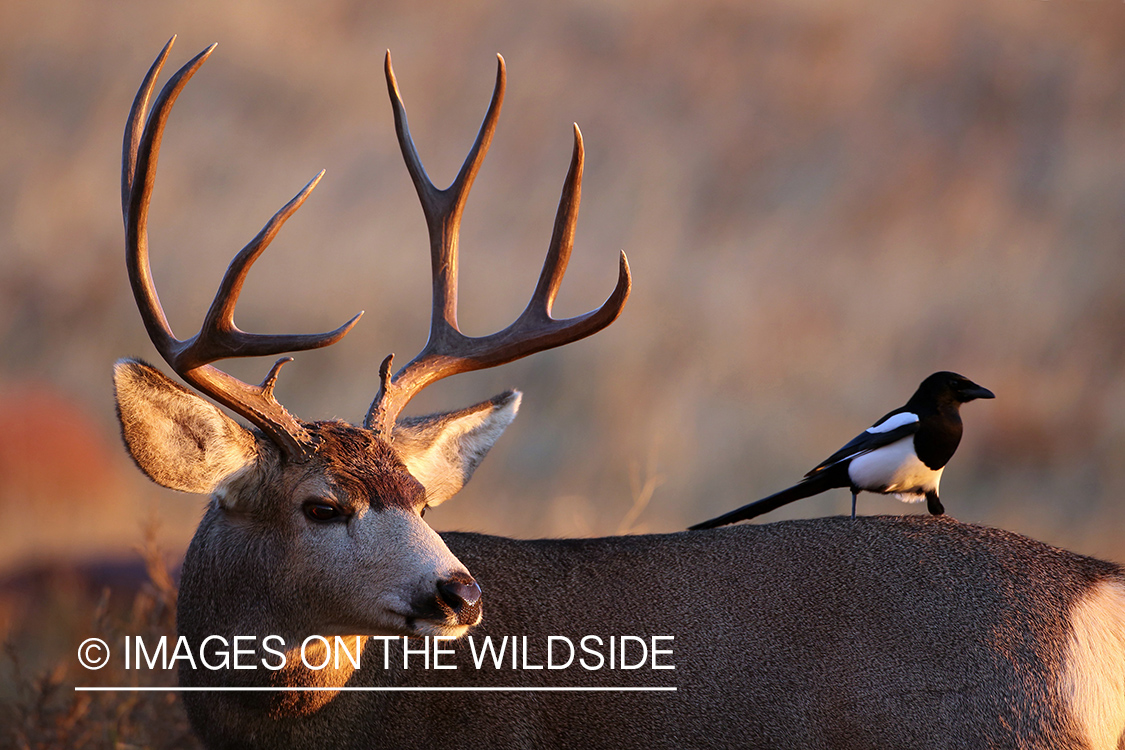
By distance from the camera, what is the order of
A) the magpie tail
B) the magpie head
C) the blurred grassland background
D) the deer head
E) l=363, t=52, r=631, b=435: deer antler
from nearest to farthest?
the deer head, l=363, t=52, r=631, b=435: deer antler, the magpie tail, the magpie head, the blurred grassland background

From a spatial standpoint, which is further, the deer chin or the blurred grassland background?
the blurred grassland background

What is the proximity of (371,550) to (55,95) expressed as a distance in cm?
1437

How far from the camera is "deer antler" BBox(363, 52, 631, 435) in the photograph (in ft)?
14.9

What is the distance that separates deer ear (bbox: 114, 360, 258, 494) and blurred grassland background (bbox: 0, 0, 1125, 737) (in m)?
4.91

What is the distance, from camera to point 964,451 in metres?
11.9

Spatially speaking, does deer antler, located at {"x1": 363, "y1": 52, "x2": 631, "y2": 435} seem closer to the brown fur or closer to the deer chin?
the brown fur

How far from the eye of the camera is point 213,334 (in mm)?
4090

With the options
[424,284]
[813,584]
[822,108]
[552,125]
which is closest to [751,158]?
[822,108]

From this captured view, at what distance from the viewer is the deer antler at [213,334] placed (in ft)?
13.3

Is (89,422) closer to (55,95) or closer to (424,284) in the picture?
(424,284)

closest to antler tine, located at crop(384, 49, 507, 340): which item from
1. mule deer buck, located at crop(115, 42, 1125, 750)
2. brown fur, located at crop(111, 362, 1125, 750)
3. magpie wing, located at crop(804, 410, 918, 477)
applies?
mule deer buck, located at crop(115, 42, 1125, 750)

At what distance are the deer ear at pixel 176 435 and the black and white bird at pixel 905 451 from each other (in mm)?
1948

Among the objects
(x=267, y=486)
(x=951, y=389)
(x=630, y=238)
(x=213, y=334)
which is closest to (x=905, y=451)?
(x=951, y=389)

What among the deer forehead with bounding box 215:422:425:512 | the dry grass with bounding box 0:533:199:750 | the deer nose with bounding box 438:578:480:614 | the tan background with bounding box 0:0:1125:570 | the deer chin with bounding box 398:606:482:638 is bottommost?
the deer chin with bounding box 398:606:482:638
